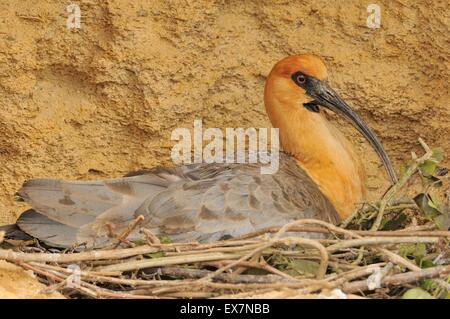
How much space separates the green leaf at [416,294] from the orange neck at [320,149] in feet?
4.23

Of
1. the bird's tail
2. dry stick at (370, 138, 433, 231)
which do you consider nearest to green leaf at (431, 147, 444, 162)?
dry stick at (370, 138, 433, 231)

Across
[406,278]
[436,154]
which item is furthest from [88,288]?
[436,154]

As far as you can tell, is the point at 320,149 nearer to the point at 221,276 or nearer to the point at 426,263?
the point at 426,263

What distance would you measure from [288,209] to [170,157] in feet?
3.60

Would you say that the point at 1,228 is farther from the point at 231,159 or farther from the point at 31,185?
the point at 231,159

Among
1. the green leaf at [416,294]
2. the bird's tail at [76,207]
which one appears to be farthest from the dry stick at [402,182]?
the bird's tail at [76,207]

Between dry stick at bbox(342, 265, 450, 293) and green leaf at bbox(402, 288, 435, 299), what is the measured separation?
0.05m

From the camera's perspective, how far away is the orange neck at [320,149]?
4.76 metres

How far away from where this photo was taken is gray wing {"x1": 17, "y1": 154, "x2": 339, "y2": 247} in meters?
4.12

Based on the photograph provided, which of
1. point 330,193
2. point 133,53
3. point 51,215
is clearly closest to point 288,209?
point 330,193

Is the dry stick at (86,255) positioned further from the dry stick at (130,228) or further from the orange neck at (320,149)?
the orange neck at (320,149)

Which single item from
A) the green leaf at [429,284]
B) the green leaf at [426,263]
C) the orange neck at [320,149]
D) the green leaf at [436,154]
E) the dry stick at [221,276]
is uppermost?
the orange neck at [320,149]

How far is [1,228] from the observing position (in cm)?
427

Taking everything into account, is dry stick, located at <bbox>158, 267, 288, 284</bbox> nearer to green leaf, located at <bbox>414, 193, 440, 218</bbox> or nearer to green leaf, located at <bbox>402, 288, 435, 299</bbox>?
green leaf, located at <bbox>402, 288, 435, 299</bbox>
